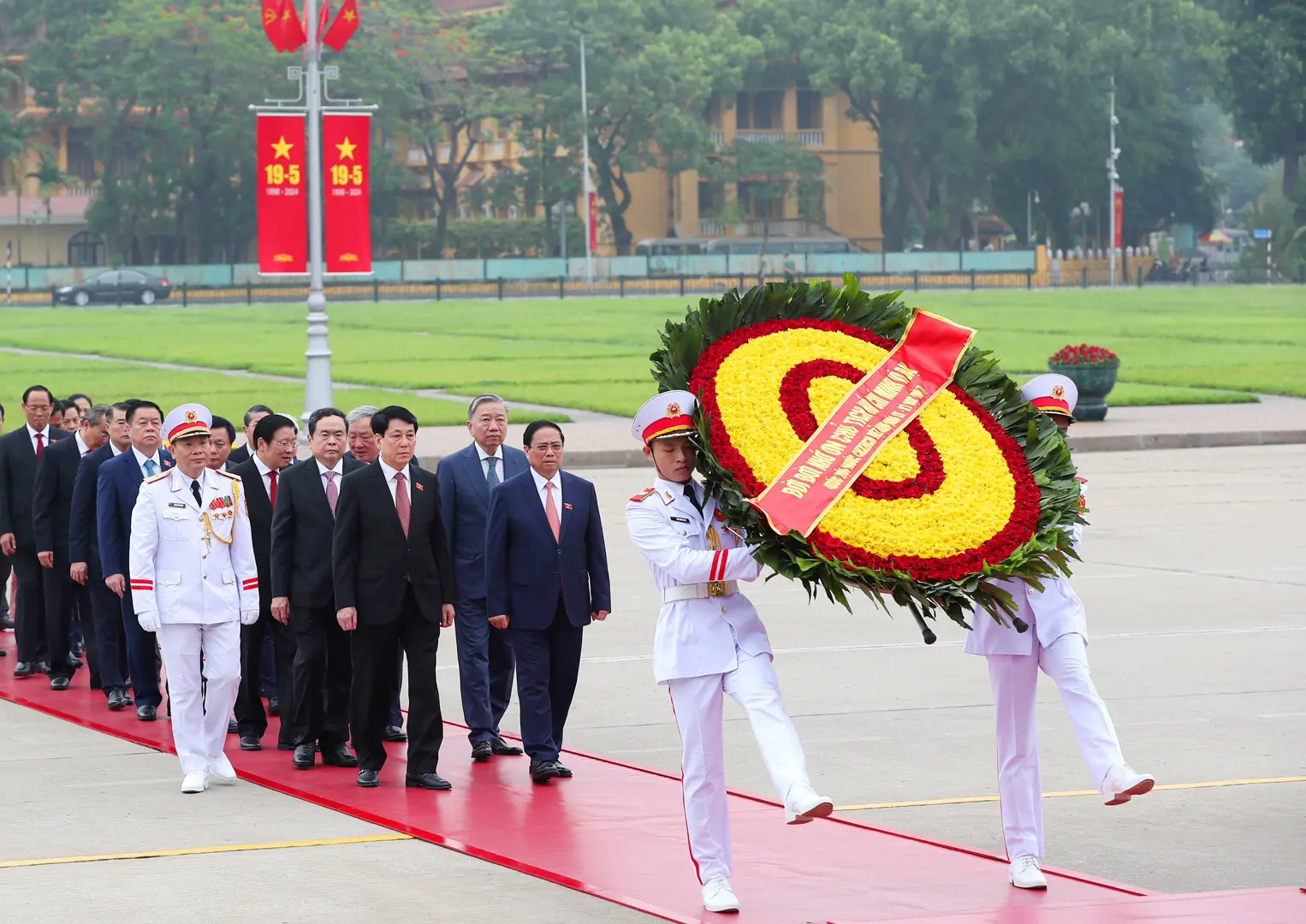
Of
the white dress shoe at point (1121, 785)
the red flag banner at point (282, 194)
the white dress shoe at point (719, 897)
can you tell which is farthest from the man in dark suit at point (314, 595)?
the red flag banner at point (282, 194)

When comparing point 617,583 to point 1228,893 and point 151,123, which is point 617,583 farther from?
point 151,123

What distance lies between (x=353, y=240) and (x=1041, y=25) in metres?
65.9

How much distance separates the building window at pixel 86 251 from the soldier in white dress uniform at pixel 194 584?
81047mm

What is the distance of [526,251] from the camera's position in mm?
87125

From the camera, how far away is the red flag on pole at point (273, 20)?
26105 mm

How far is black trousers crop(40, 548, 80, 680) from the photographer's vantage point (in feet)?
37.1

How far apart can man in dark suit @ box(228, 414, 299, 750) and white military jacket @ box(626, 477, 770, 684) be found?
3285 millimetres

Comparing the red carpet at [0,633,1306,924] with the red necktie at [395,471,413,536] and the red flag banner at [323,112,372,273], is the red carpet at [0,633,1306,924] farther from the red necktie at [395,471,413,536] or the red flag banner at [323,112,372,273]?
the red flag banner at [323,112,372,273]

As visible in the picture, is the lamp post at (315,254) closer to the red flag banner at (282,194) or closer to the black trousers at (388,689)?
the red flag banner at (282,194)

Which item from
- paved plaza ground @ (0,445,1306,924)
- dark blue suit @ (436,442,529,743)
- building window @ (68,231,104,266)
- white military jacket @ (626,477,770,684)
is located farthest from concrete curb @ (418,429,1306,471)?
building window @ (68,231,104,266)

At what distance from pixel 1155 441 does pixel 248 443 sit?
56.9ft

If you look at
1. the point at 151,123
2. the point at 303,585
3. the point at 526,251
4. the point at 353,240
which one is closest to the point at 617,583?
the point at 303,585

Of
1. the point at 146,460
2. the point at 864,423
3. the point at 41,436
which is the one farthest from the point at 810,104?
the point at 864,423

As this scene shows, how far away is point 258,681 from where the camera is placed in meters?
9.69
